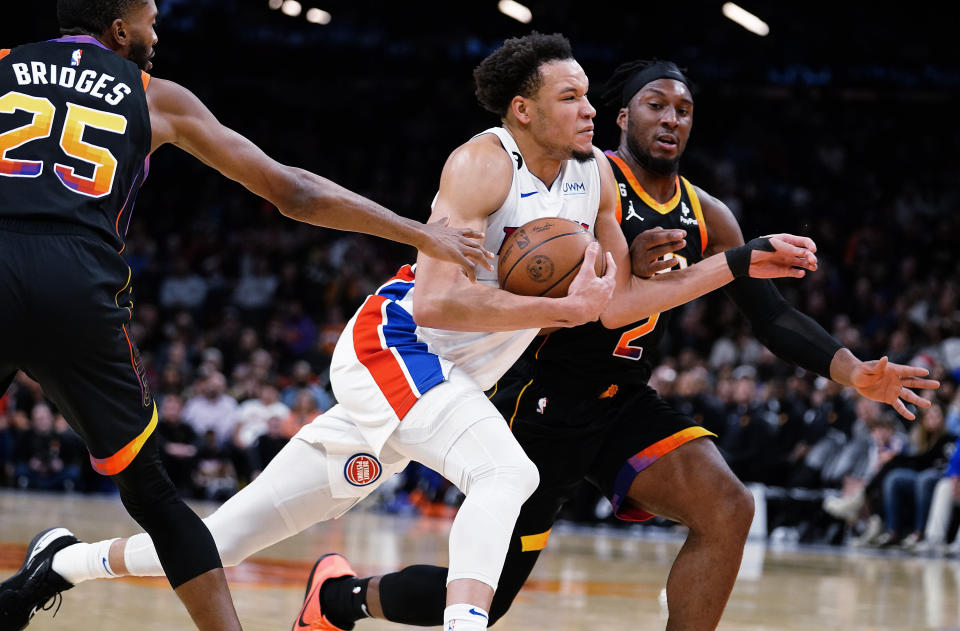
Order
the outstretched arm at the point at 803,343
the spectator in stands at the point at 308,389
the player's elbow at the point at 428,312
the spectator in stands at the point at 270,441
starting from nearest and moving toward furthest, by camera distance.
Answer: the player's elbow at the point at 428,312 → the outstretched arm at the point at 803,343 → the spectator in stands at the point at 270,441 → the spectator in stands at the point at 308,389

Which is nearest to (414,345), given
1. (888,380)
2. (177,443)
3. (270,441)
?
(888,380)

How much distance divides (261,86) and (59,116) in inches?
771

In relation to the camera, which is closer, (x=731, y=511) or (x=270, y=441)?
(x=731, y=511)

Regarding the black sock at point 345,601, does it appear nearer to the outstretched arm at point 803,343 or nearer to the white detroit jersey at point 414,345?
the white detroit jersey at point 414,345

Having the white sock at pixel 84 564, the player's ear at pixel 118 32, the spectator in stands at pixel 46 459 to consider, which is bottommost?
the spectator in stands at pixel 46 459

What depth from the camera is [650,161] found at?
4.82 m

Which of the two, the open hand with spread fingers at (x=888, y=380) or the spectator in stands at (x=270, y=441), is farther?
the spectator in stands at (x=270, y=441)

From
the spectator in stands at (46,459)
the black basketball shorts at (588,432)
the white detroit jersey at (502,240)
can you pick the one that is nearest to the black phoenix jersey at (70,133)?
the white detroit jersey at (502,240)

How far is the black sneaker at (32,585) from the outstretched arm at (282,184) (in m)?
1.55

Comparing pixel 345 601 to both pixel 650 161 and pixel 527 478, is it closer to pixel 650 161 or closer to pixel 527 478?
pixel 527 478

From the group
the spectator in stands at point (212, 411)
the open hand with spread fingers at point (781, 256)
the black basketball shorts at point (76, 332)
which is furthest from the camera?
the spectator in stands at point (212, 411)

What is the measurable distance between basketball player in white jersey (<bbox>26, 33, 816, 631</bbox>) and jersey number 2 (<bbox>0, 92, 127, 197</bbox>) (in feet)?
3.37

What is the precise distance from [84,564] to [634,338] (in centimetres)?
215

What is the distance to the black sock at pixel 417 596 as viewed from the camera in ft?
14.3
